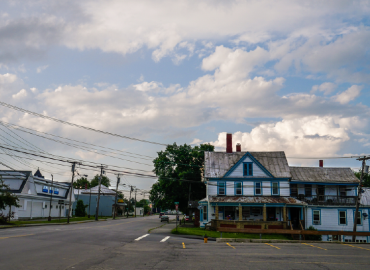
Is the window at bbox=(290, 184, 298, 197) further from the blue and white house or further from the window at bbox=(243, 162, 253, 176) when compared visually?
the window at bbox=(243, 162, 253, 176)

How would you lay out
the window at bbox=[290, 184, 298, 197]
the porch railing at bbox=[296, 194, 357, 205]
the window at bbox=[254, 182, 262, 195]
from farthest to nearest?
the window at bbox=[290, 184, 298, 197], the window at bbox=[254, 182, 262, 195], the porch railing at bbox=[296, 194, 357, 205]

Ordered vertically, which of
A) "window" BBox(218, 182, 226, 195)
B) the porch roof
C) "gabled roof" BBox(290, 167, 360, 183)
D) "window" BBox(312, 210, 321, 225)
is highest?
"gabled roof" BBox(290, 167, 360, 183)

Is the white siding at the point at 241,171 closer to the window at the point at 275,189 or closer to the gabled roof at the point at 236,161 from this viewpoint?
the gabled roof at the point at 236,161

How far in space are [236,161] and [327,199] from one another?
12612mm

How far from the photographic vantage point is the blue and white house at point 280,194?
43.8m

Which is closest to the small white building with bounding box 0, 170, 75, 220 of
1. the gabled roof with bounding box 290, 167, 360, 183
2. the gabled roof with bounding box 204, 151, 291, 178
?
the gabled roof with bounding box 204, 151, 291, 178

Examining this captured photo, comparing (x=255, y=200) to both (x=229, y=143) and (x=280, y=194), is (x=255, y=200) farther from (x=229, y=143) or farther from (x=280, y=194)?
(x=229, y=143)

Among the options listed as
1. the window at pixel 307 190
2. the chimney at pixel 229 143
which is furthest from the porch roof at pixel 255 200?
the chimney at pixel 229 143

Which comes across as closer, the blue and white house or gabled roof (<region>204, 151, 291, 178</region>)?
the blue and white house

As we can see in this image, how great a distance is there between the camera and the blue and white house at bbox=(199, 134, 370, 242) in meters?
43.8

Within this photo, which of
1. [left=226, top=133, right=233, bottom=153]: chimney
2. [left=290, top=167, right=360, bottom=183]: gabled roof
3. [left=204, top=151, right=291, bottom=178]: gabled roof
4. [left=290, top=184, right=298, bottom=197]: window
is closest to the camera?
[left=204, top=151, right=291, bottom=178]: gabled roof

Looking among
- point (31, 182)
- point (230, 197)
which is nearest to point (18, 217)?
point (31, 182)

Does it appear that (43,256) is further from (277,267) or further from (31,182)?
(31,182)

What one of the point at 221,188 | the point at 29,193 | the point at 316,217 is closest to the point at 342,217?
the point at 316,217
